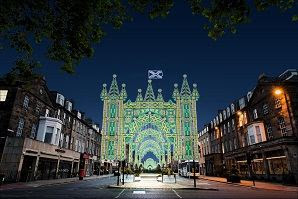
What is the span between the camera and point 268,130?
32.0m

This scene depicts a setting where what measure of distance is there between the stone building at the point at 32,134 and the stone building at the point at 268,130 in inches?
977

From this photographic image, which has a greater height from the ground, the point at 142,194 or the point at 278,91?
the point at 278,91

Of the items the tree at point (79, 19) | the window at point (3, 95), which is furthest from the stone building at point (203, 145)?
the tree at point (79, 19)

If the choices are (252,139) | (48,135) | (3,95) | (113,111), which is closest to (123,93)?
(113,111)

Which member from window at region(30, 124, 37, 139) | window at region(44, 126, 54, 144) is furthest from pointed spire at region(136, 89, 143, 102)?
window at region(30, 124, 37, 139)

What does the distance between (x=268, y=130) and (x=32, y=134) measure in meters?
31.8

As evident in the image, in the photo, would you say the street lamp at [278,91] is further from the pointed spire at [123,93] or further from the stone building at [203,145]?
the pointed spire at [123,93]

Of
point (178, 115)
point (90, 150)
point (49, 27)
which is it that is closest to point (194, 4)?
point (49, 27)

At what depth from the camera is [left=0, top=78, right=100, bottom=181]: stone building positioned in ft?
85.5

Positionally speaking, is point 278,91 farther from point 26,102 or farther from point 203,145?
point 203,145

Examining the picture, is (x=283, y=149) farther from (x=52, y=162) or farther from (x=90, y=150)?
(x=90, y=150)

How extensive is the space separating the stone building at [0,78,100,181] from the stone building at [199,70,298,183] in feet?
81.4

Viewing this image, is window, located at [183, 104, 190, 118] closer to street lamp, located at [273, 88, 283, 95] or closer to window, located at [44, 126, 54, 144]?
street lamp, located at [273, 88, 283, 95]

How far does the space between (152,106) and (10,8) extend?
6603 cm
